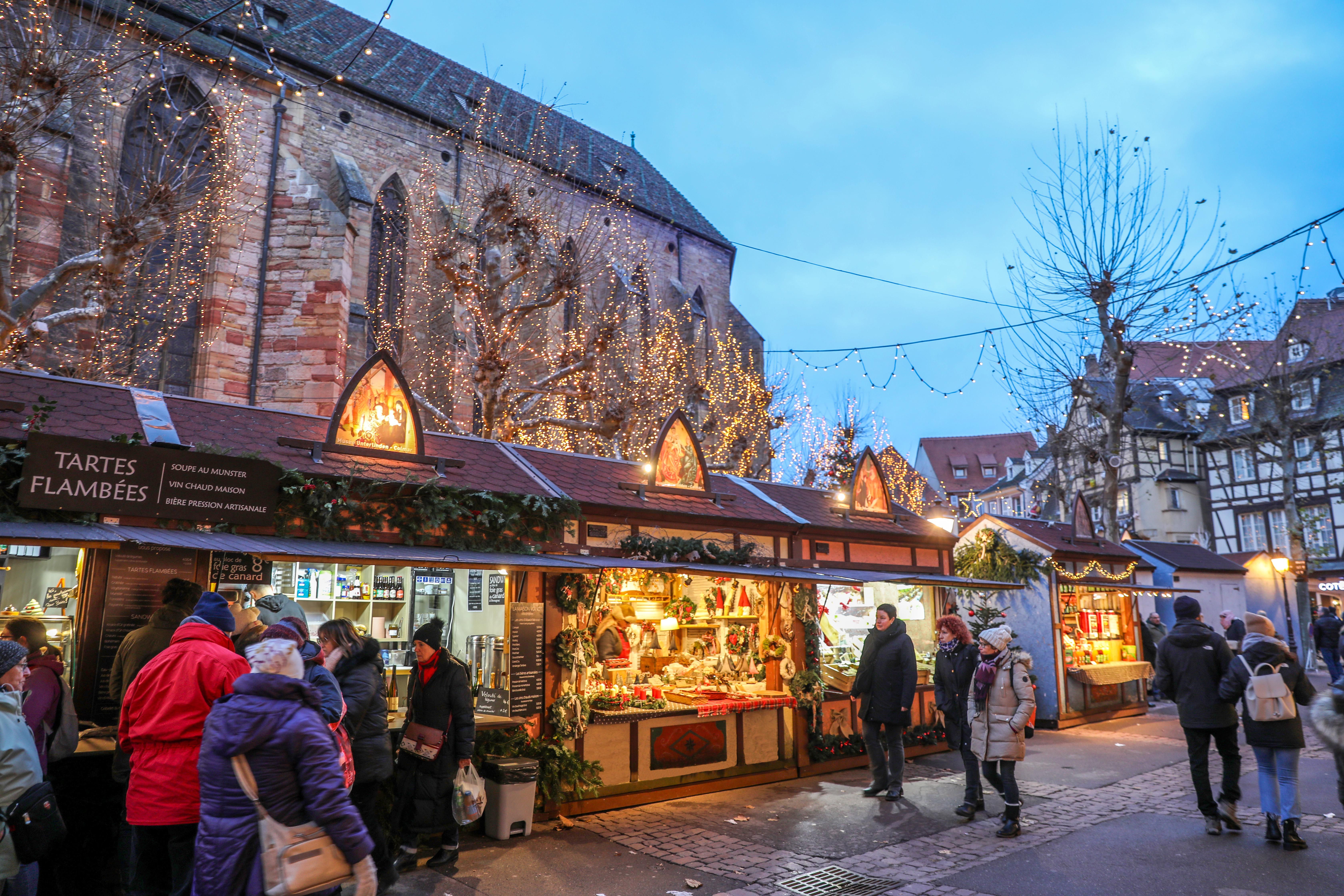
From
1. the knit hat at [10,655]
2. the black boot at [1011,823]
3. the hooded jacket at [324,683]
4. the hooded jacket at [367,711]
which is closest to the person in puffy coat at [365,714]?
the hooded jacket at [367,711]

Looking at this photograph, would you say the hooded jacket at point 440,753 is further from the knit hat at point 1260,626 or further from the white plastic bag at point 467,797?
the knit hat at point 1260,626

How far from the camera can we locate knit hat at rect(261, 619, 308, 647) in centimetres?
418

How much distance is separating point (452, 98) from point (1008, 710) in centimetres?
2149

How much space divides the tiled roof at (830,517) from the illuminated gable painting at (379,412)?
5.09 meters

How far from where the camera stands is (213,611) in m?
4.24

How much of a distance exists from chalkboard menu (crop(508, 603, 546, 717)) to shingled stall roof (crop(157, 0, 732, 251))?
13.4 m

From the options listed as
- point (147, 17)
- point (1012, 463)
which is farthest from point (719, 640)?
point (1012, 463)

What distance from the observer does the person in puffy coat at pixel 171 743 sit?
3.79 m

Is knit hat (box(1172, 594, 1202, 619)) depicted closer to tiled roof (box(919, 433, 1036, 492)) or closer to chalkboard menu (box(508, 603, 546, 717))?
chalkboard menu (box(508, 603, 546, 717))

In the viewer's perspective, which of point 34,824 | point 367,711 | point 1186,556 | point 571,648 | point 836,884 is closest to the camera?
point 34,824

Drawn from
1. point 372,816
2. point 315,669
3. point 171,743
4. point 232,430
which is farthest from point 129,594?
point 171,743

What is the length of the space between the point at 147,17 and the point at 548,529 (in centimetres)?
1388

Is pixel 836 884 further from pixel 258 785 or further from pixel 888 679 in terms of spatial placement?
pixel 258 785

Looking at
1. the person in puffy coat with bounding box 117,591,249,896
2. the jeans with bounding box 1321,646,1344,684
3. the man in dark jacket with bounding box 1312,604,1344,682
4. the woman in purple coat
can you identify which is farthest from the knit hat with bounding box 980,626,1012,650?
the man in dark jacket with bounding box 1312,604,1344,682
